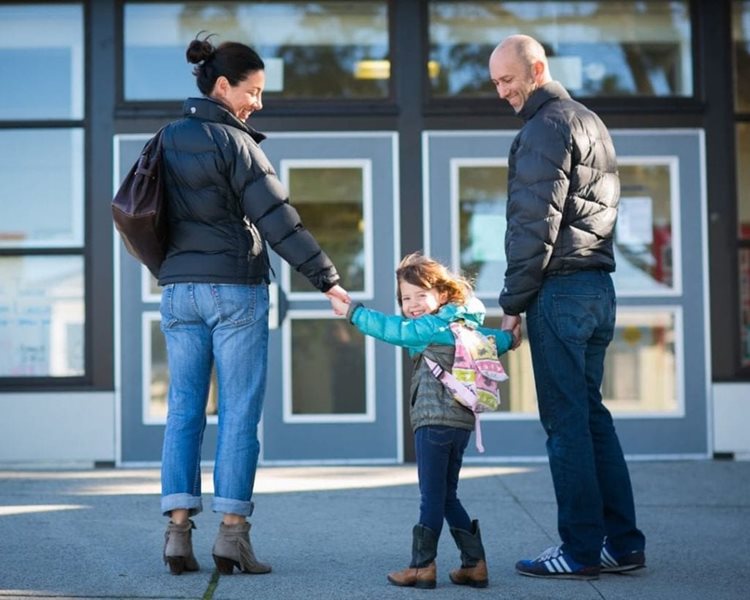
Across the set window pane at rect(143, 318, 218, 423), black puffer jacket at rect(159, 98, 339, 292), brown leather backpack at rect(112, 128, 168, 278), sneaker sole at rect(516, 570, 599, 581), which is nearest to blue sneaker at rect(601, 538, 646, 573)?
sneaker sole at rect(516, 570, 599, 581)

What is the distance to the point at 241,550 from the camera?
4.27 meters

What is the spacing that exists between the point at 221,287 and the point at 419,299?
0.74 metres

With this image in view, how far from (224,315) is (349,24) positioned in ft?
12.9

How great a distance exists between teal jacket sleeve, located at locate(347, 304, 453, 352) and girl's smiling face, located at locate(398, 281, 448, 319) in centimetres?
4

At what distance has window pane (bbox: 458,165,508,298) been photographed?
25.0 feet

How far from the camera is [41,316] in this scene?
7.66 metres

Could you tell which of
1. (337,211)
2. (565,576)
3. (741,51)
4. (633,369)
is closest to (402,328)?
(565,576)

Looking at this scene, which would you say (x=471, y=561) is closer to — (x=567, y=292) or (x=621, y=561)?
(x=621, y=561)

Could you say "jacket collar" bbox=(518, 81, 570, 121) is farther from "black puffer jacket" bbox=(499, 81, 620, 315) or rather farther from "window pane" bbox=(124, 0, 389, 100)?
"window pane" bbox=(124, 0, 389, 100)

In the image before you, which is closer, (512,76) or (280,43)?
(512,76)

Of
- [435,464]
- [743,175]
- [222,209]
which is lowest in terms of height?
[435,464]

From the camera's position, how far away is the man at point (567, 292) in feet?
13.9

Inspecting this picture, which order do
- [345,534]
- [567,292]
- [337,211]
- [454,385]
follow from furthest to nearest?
[337,211], [345,534], [567,292], [454,385]

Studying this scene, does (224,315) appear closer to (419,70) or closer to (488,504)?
(488,504)
